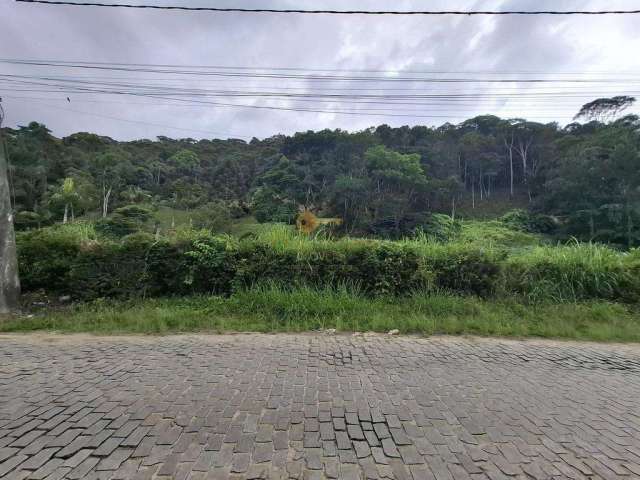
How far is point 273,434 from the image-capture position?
254 centimetres

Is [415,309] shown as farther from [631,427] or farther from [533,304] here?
[631,427]

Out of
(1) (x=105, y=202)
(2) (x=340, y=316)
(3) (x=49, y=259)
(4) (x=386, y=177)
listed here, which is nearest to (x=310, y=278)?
(2) (x=340, y=316)

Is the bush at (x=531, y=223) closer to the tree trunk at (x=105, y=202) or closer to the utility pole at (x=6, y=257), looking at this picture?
the tree trunk at (x=105, y=202)

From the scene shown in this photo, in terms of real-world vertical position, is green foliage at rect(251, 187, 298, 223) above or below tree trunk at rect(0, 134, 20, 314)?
above

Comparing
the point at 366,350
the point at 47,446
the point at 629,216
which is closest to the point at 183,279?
the point at 366,350

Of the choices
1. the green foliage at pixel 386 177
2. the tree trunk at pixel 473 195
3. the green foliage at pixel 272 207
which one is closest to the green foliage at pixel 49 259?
the green foliage at pixel 386 177

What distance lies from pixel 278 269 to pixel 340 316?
5.08ft

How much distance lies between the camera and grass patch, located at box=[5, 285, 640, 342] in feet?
16.8

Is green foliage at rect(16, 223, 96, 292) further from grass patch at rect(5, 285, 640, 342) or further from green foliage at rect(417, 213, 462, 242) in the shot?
green foliage at rect(417, 213, 462, 242)

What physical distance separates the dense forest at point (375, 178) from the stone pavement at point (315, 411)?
15908 millimetres

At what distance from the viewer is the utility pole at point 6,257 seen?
584 cm

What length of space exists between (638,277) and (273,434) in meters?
7.39

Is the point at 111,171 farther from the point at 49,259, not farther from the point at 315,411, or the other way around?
the point at 315,411

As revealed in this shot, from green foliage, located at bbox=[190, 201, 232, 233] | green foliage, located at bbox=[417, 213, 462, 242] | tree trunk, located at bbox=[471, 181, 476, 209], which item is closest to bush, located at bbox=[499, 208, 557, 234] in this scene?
tree trunk, located at bbox=[471, 181, 476, 209]
